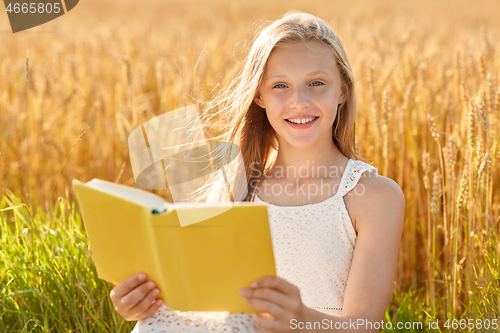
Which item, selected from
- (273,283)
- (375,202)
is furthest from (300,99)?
(273,283)

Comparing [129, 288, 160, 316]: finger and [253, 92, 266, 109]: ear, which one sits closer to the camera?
[129, 288, 160, 316]: finger

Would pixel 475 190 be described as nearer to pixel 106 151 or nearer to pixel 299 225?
pixel 299 225

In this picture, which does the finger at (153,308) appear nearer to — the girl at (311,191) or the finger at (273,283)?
the girl at (311,191)

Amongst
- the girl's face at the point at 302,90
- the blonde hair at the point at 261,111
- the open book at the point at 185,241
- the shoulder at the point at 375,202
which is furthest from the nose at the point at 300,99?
the open book at the point at 185,241

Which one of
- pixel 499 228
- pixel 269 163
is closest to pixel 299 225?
pixel 269 163

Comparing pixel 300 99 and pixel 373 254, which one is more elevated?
pixel 300 99

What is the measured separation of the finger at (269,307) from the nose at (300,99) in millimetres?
517

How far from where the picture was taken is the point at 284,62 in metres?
1.15

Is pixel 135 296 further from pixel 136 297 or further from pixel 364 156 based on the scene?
pixel 364 156

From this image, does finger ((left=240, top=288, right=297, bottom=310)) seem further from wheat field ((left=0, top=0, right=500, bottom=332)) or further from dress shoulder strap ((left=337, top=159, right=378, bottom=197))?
wheat field ((left=0, top=0, right=500, bottom=332))

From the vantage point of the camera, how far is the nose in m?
1.10

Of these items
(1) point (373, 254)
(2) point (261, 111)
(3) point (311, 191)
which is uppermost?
(2) point (261, 111)

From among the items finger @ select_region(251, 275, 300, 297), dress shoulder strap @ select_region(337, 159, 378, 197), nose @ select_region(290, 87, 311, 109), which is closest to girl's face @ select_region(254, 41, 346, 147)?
nose @ select_region(290, 87, 311, 109)

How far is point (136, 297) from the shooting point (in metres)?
0.85
